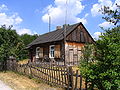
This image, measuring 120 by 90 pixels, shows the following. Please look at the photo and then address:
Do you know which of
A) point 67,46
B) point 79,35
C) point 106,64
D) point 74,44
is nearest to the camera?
point 106,64

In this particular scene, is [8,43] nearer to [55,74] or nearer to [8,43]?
[8,43]

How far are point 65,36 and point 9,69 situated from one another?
8479 mm

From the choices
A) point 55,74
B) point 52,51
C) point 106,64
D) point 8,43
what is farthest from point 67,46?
point 106,64

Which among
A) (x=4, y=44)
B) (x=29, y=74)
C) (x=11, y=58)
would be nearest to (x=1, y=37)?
(x=4, y=44)

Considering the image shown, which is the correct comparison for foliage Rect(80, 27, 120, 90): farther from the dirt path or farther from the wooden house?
the wooden house

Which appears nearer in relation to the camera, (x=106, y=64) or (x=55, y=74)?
(x=106, y=64)

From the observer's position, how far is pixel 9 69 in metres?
15.5

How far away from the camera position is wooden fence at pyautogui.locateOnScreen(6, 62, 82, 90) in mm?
7193

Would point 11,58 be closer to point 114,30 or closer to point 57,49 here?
point 57,49

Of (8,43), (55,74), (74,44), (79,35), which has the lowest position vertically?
(55,74)

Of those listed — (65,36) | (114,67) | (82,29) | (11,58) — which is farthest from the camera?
(82,29)

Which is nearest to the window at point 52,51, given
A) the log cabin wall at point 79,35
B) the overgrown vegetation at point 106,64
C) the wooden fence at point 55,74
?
the log cabin wall at point 79,35

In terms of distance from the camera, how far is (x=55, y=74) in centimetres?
993

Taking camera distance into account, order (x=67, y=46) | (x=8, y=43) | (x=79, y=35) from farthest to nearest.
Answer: (x=79, y=35)
(x=67, y=46)
(x=8, y=43)
